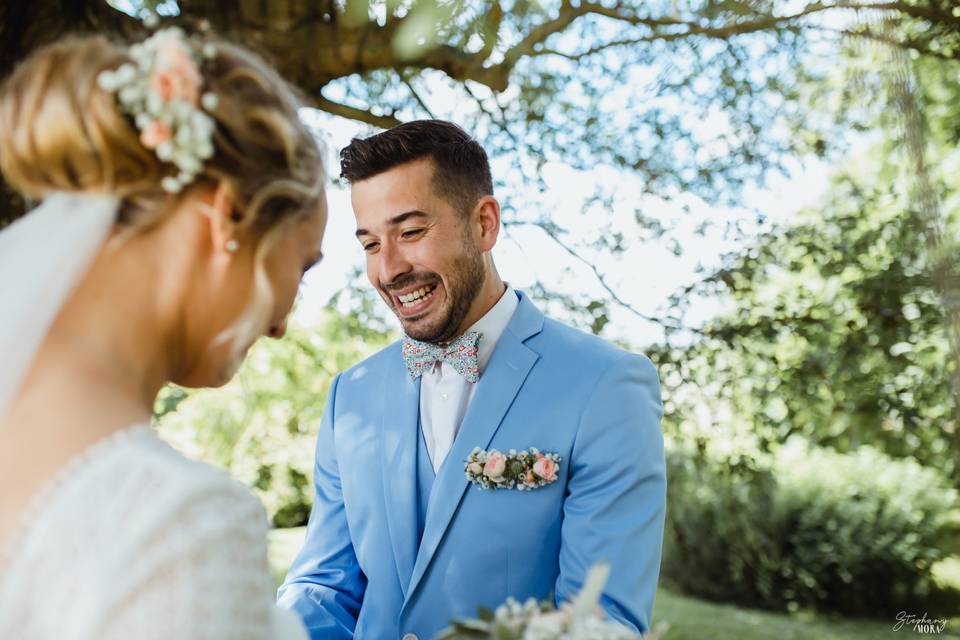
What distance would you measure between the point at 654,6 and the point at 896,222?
1.88 metres

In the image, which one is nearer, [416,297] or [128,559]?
[128,559]

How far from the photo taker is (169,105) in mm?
1283

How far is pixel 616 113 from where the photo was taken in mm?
5910

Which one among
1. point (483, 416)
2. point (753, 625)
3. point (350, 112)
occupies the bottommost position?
point (753, 625)

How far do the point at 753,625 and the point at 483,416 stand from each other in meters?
7.69

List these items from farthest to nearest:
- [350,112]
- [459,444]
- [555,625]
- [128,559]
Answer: [350,112], [459,444], [555,625], [128,559]

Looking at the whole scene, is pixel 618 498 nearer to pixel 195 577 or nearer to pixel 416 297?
pixel 416 297

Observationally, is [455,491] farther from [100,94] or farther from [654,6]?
[654,6]

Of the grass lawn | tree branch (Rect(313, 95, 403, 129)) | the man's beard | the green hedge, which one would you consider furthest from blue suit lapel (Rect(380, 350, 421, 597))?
the green hedge

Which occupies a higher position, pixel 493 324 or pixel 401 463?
pixel 493 324

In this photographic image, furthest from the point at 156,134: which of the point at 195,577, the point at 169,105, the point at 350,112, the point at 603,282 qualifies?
the point at 603,282

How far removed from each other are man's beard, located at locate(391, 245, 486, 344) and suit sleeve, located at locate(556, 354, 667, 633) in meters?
0.52

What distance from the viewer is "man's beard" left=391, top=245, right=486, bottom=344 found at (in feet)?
9.33

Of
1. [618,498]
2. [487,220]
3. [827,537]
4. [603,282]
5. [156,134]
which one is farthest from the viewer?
[827,537]
